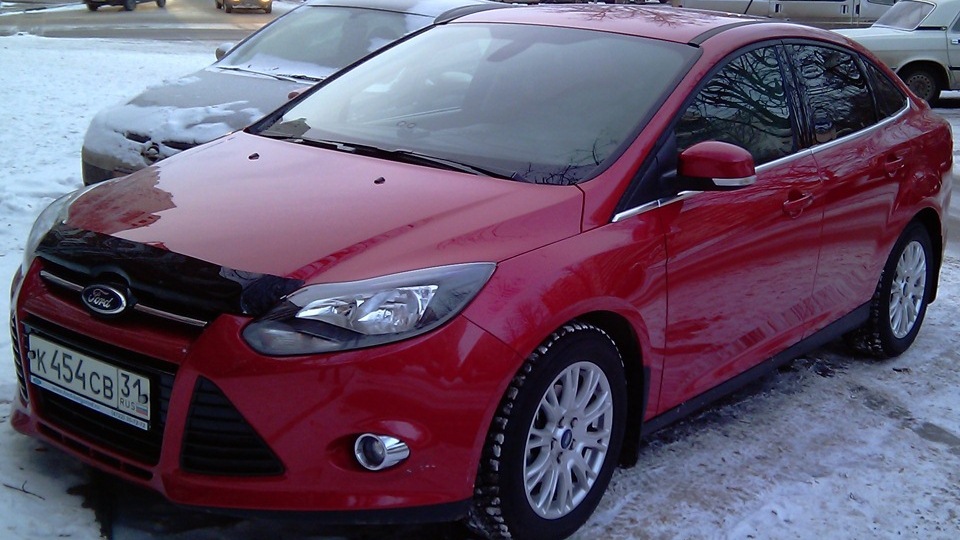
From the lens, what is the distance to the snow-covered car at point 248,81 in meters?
6.34

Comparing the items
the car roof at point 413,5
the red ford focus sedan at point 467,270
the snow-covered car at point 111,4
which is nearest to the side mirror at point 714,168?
the red ford focus sedan at point 467,270

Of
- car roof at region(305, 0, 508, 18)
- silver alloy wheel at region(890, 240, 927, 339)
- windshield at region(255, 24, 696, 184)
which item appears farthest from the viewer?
car roof at region(305, 0, 508, 18)

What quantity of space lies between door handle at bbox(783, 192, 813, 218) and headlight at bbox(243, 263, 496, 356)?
1.72 m

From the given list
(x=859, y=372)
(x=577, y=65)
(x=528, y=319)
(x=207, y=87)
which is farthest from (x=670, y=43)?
(x=207, y=87)

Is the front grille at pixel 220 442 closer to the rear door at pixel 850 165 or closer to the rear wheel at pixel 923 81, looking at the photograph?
the rear door at pixel 850 165

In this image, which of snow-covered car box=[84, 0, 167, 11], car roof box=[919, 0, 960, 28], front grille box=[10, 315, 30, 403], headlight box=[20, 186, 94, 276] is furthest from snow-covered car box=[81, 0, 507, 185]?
snow-covered car box=[84, 0, 167, 11]

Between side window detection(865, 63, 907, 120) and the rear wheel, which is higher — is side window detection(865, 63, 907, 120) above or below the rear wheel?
above

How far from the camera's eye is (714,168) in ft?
11.5

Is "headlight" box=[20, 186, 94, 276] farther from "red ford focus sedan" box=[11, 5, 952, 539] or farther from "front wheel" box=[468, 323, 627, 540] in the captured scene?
"front wheel" box=[468, 323, 627, 540]

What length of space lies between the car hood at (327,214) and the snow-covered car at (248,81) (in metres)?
2.32

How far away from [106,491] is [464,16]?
2536 mm

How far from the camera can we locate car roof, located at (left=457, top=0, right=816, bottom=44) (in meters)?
4.16

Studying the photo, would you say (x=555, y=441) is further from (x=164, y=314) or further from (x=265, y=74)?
(x=265, y=74)

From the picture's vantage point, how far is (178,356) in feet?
9.21
